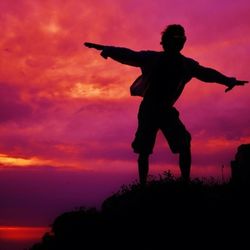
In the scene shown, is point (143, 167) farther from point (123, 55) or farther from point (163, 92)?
point (123, 55)

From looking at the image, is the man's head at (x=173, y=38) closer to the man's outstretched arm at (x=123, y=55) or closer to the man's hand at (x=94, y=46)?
the man's outstretched arm at (x=123, y=55)

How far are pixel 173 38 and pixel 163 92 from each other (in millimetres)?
1281

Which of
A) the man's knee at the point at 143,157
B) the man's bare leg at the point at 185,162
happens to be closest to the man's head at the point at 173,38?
the man's bare leg at the point at 185,162

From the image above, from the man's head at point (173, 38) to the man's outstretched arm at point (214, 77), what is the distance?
80 centimetres

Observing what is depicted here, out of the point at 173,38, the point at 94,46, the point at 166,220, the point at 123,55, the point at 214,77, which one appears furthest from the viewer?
the point at 214,77

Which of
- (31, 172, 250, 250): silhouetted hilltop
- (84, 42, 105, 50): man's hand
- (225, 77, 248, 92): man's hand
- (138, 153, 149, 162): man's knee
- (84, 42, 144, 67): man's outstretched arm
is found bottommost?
(31, 172, 250, 250): silhouetted hilltop

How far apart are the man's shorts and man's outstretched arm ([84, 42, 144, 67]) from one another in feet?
3.60

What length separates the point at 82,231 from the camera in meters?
12.0

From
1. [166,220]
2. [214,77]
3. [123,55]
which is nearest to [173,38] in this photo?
[123,55]

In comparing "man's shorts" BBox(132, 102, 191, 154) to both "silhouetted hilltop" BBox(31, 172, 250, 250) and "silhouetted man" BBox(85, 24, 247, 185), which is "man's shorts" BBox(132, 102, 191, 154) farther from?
"silhouetted hilltop" BBox(31, 172, 250, 250)

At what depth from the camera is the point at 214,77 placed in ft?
41.4

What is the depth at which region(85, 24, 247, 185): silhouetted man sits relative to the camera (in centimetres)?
1201

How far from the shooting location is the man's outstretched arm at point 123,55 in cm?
1190

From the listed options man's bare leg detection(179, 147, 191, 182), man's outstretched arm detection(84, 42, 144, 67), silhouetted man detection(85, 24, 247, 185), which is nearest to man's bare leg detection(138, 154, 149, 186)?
silhouetted man detection(85, 24, 247, 185)
